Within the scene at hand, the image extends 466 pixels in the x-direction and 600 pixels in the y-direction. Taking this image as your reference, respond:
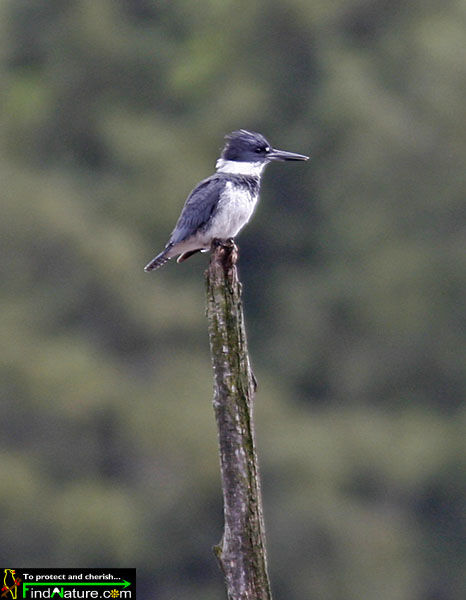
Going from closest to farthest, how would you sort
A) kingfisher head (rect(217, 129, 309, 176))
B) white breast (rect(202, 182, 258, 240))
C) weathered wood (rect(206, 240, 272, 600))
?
weathered wood (rect(206, 240, 272, 600)) → white breast (rect(202, 182, 258, 240)) → kingfisher head (rect(217, 129, 309, 176))

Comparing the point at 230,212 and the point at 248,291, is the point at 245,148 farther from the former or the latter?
the point at 248,291

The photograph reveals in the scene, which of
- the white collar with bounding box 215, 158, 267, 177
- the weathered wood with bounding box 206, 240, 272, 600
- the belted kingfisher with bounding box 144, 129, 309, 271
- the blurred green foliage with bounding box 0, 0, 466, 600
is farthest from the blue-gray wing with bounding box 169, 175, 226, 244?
the blurred green foliage with bounding box 0, 0, 466, 600

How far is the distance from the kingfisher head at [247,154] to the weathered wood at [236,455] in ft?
11.0

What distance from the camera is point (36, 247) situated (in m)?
27.7

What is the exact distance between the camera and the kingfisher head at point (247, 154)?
34.3 ft

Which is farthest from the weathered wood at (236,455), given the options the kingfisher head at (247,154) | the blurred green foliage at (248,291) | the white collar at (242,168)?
the blurred green foliage at (248,291)

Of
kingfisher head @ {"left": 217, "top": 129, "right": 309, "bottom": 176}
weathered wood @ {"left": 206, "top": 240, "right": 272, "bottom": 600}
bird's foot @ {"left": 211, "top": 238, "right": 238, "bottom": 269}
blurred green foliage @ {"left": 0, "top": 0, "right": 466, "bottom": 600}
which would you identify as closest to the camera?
weathered wood @ {"left": 206, "top": 240, "right": 272, "bottom": 600}

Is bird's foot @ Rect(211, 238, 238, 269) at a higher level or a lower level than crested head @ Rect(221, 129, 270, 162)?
lower

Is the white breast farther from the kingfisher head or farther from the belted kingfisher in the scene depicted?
the kingfisher head

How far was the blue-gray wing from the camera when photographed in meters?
9.57

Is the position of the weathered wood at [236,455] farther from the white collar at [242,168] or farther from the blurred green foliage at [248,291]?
the blurred green foliage at [248,291]

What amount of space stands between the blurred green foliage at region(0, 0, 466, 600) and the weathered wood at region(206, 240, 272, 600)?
59.1 feet

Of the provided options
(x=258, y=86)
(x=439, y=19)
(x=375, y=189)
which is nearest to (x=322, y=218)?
(x=375, y=189)

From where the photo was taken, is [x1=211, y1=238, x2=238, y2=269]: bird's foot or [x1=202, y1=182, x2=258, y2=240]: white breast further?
[x1=202, y1=182, x2=258, y2=240]: white breast
